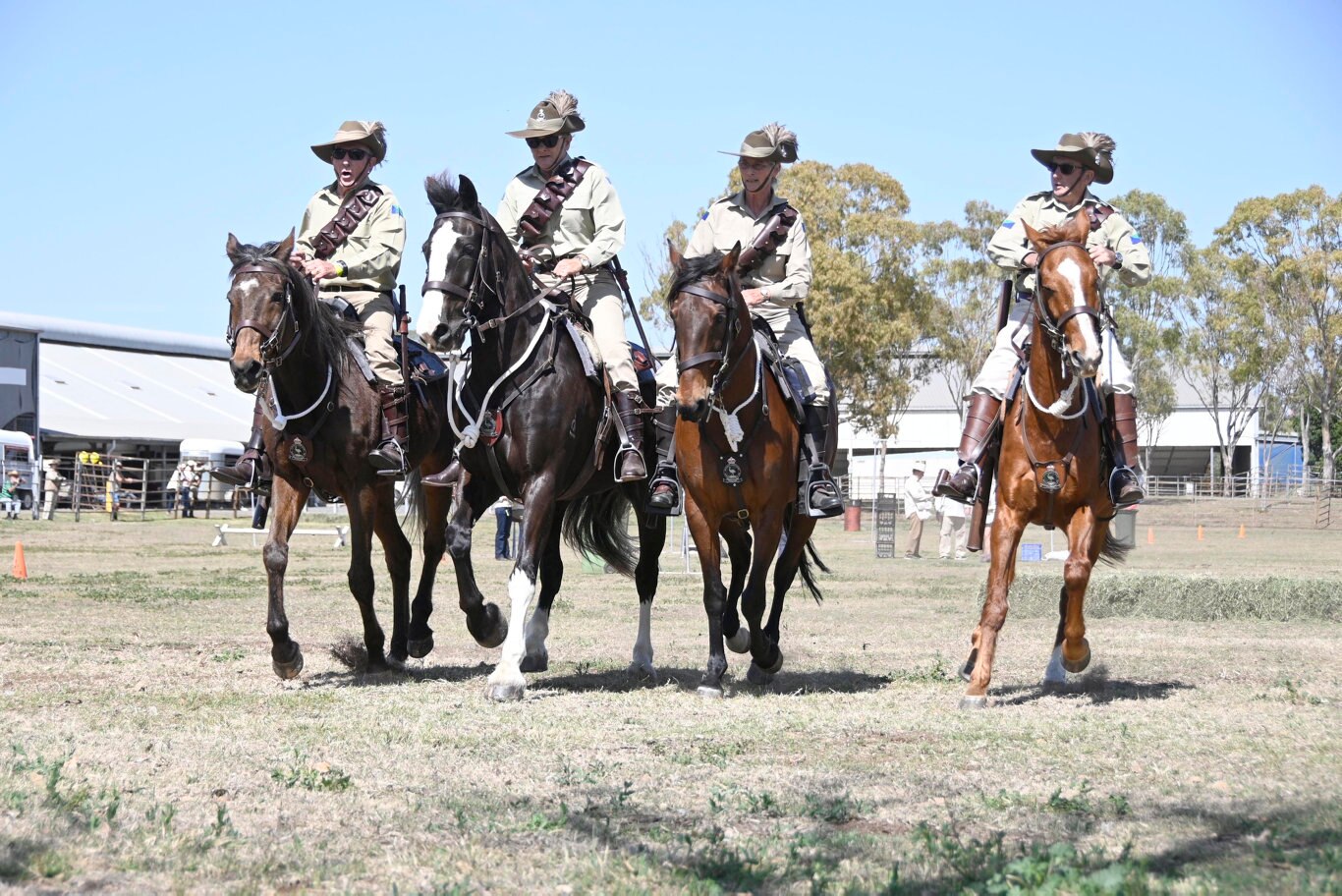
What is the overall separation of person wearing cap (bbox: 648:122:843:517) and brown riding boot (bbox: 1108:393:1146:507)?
193 centimetres

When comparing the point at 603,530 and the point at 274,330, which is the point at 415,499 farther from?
the point at 274,330

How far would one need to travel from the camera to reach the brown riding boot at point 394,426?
10898 mm

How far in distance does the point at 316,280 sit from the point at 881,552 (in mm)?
22652

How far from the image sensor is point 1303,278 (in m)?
65.8

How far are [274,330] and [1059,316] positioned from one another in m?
5.24

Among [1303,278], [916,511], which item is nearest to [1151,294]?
[1303,278]

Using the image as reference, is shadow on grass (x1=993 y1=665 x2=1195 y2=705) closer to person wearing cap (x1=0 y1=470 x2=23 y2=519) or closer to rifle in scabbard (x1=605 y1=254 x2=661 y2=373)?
rifle in scabbard (x1=605 y1=254 x2=661 y2=373)

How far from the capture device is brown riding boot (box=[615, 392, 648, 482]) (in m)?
10.8

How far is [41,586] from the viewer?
64.1 feet

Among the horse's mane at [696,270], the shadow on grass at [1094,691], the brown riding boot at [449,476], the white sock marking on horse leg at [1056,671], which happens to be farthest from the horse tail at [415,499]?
the white sock marking on horse leg at [1056,671]

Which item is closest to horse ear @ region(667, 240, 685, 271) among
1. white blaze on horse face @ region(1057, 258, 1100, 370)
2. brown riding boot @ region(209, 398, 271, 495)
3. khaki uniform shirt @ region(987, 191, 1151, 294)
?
khaki uniform shirt @ region(987, 191, 1151, 294)

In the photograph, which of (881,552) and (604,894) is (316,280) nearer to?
(604,894)

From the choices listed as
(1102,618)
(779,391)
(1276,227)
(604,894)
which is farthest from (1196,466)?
(604,894)

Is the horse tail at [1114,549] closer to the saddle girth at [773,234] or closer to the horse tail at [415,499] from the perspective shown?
the saddle girth at [773,234]
